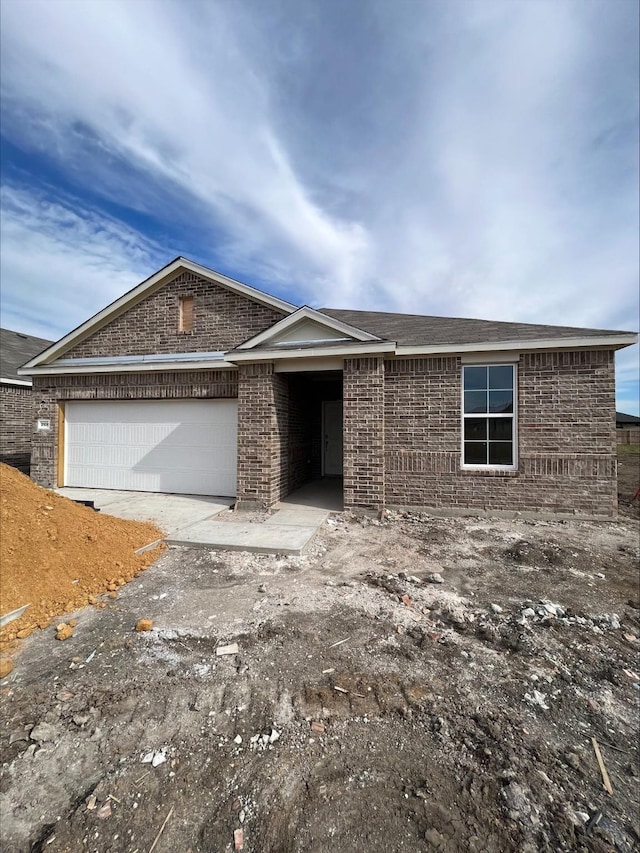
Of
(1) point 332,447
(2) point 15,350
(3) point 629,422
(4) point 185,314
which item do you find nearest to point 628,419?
(3) point 629,422

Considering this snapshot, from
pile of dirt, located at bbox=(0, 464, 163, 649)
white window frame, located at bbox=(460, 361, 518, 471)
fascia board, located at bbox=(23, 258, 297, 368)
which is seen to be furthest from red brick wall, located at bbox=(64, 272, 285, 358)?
pile of dirt, located at bbox=(0, 464, 163, 649)

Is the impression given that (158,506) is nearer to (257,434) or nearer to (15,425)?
(257,434)

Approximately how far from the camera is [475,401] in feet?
26.1

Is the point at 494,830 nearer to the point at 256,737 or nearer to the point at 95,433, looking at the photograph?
the point at 256,737

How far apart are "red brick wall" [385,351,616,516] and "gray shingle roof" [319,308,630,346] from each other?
400mm

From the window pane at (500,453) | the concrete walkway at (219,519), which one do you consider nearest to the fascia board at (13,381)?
the concrete walkway at (219,519)

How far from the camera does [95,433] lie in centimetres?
1038

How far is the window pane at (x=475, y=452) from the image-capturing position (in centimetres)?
794

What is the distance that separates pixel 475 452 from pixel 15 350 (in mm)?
17917

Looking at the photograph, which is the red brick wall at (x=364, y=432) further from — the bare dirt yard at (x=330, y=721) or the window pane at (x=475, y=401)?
the bare dirt yard at (x=330, y=721)

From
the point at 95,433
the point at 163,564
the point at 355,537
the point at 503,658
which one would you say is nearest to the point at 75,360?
the point at 95,433

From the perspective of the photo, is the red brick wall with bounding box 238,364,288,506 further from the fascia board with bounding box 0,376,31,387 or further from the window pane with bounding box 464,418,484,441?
the fascia board with bounding box 0,376,31,387

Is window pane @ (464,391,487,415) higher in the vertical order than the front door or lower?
higher

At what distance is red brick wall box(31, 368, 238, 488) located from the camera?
920 cm
